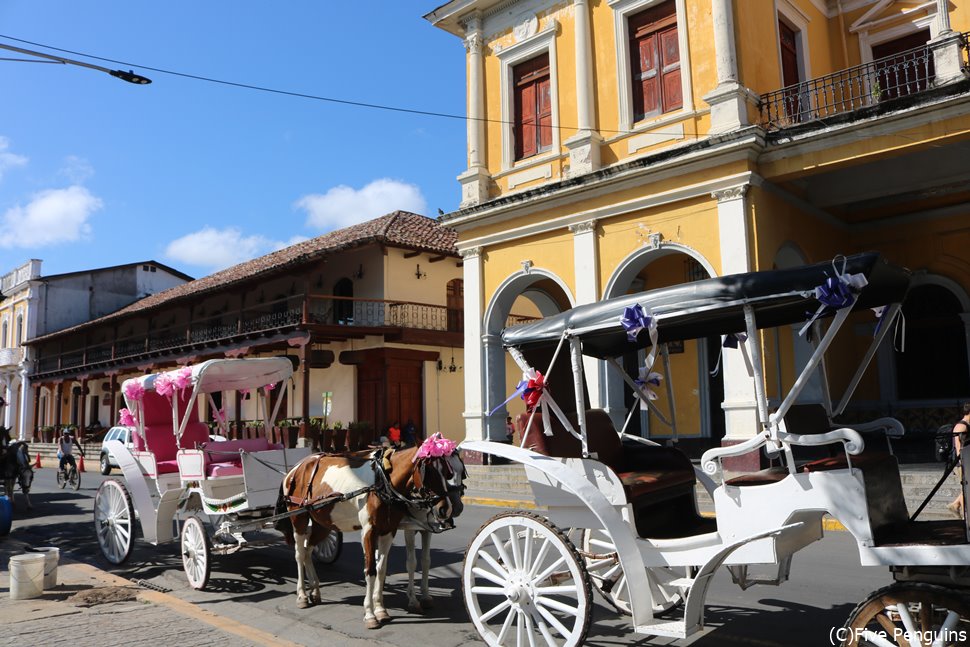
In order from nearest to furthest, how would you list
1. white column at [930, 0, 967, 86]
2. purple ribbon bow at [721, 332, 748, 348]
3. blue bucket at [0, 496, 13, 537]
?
purple ribbon bow at [721, 332, 748, 348] < blue bucket at [0, 496, 13, 537] < white column at [930, 0, 967, 86]

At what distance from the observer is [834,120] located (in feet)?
38.6

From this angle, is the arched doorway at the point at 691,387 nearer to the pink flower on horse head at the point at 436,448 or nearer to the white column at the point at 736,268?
the white column at the point at 736,268

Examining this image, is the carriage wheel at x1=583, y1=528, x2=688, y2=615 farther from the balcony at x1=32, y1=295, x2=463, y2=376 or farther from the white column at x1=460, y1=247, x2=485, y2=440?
the balcony at x1=32, y1=295, x2=463, y2=376

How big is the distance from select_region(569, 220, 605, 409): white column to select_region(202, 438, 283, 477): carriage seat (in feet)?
→ 24.6

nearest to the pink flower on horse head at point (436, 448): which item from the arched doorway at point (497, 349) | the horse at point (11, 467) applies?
the arched doorway at point (497, 349)

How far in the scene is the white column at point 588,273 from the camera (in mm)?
14070

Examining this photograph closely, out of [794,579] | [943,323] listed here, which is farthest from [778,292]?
[943,323]

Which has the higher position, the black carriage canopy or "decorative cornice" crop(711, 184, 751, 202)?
"decorative cornice" crop(711, 184, 751, 202)

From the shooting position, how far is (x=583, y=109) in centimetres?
1473

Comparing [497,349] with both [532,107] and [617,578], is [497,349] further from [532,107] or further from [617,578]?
[617,578]

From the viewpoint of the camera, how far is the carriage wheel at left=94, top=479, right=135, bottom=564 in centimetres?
797

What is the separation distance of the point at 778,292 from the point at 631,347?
77.9 inches

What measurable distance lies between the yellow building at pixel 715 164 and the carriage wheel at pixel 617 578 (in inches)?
275

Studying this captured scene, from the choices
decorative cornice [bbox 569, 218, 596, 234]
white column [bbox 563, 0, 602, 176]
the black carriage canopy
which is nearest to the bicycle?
decorative cornice [bbox 569, 218, 596, 234]
